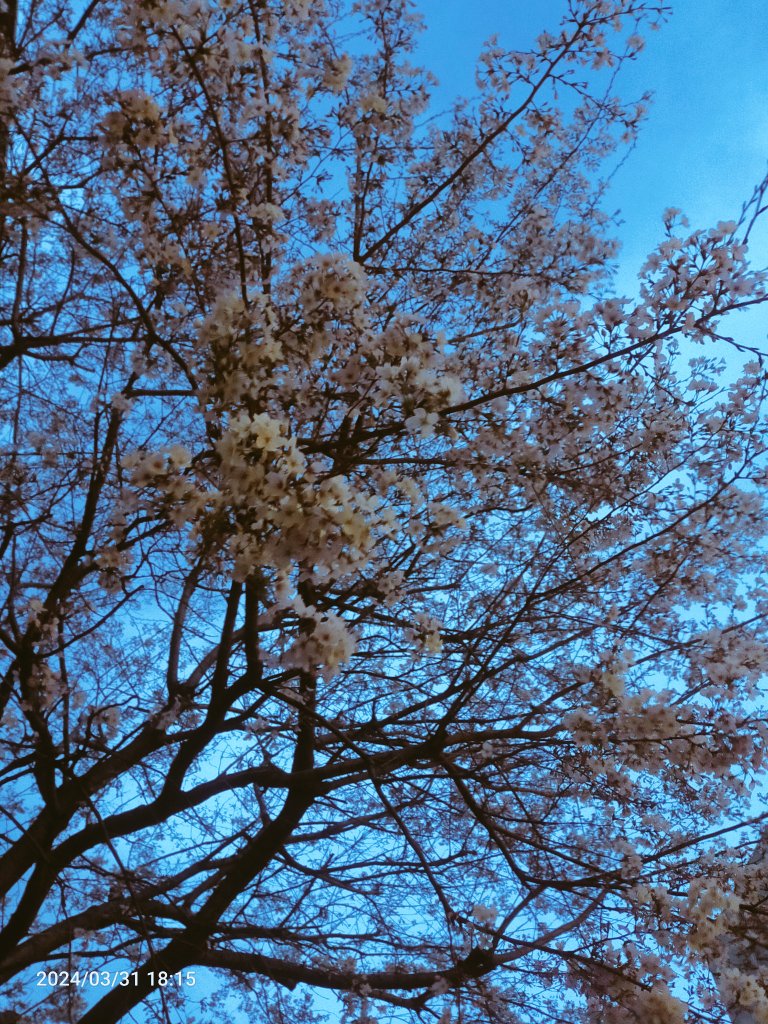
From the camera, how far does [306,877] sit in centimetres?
496

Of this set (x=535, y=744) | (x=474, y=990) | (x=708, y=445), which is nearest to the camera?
(x=535, y=744)

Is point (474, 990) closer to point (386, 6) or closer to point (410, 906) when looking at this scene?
point (410, 906)

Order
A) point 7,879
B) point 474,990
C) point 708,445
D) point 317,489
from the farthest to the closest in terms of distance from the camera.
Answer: point 708,445 < point 7,879 < point 474,990 < point 317,489

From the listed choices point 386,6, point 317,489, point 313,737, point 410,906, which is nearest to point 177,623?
point 313,737

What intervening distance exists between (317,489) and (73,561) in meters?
2.82

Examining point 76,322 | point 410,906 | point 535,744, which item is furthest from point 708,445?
point 76,322

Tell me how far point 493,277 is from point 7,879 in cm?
421

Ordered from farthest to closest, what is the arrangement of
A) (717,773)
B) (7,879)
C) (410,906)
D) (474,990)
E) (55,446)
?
(410,906), (55,446), (7,879), (474,990), (717,773)

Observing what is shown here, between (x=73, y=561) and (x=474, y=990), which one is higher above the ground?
(x=73, y=561)

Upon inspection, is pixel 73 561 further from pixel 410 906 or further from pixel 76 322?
pixel 410 906

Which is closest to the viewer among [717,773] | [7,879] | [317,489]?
[317,489]

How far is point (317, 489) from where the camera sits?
1.80 m

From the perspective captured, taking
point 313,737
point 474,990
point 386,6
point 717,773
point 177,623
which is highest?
point 386,6

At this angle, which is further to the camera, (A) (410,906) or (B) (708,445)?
(A) (410,906)
